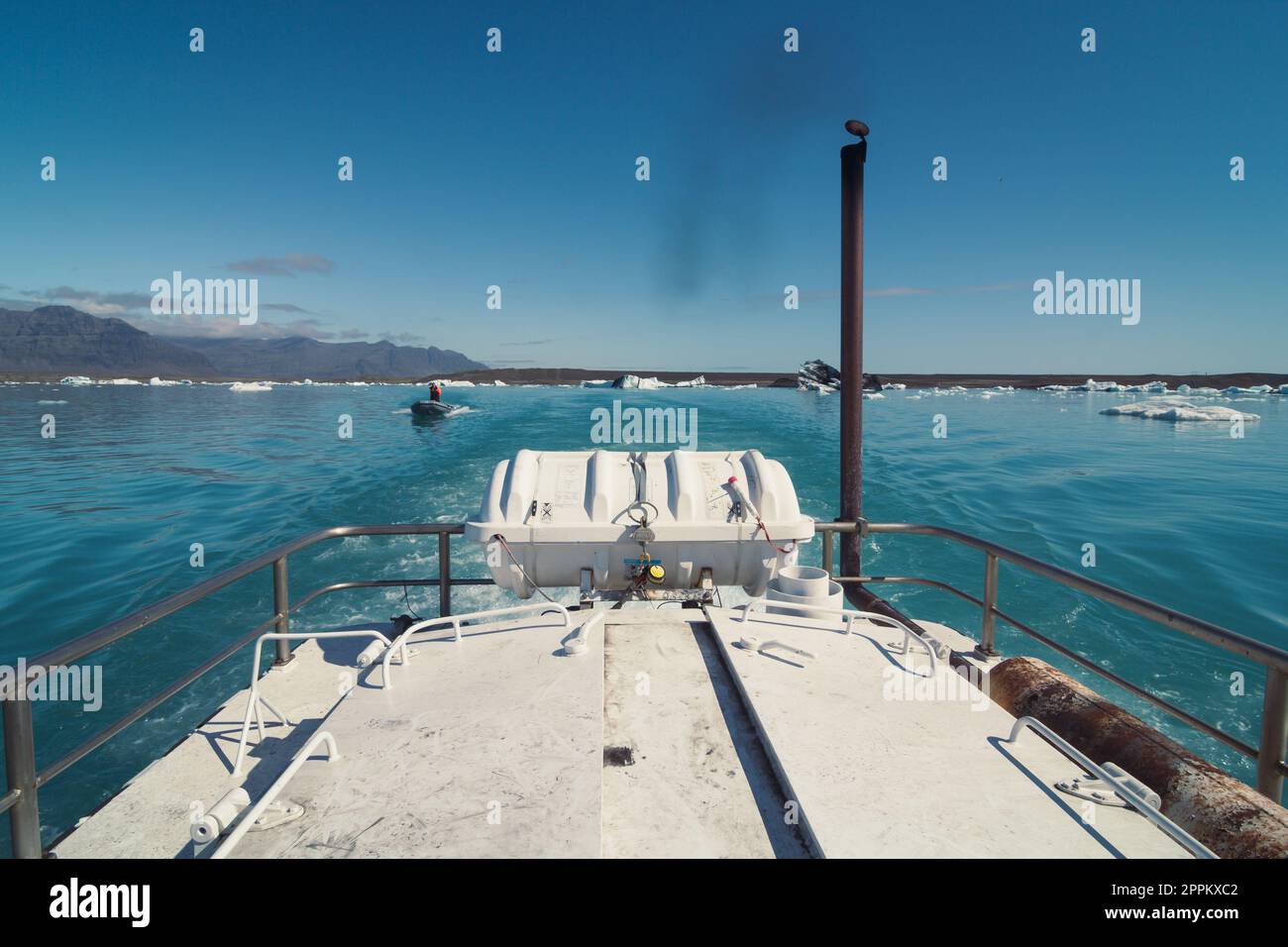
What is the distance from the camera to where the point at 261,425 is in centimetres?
3169

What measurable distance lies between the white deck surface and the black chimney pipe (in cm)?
343

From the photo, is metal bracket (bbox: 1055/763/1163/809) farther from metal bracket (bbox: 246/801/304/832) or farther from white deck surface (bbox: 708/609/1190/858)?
metal bracket (bbox: 246/801/304/832)

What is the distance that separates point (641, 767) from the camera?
242 centimetres

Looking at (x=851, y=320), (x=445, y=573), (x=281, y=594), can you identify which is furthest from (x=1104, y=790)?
(x=851, y=320)

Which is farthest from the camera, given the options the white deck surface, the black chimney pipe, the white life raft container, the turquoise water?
the turquoise water

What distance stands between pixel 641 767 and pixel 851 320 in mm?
5712

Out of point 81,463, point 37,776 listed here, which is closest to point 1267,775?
point 37,776

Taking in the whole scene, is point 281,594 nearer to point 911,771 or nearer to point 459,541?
point 911,771

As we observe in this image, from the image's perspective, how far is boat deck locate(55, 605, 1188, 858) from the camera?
76.4 inches

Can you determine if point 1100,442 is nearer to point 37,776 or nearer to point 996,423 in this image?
point 996,423

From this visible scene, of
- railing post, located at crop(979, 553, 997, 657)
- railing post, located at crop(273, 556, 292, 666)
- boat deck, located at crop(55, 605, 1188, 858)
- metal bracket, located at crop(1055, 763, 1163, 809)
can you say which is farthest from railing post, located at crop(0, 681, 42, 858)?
railing post, located at crop(979, 553, 997, 657)

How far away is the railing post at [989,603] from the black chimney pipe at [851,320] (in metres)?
2.10

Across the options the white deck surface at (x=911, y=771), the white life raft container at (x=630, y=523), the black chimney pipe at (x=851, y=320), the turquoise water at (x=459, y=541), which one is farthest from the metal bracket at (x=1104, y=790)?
the turquoise water at (x=459, y=541)
